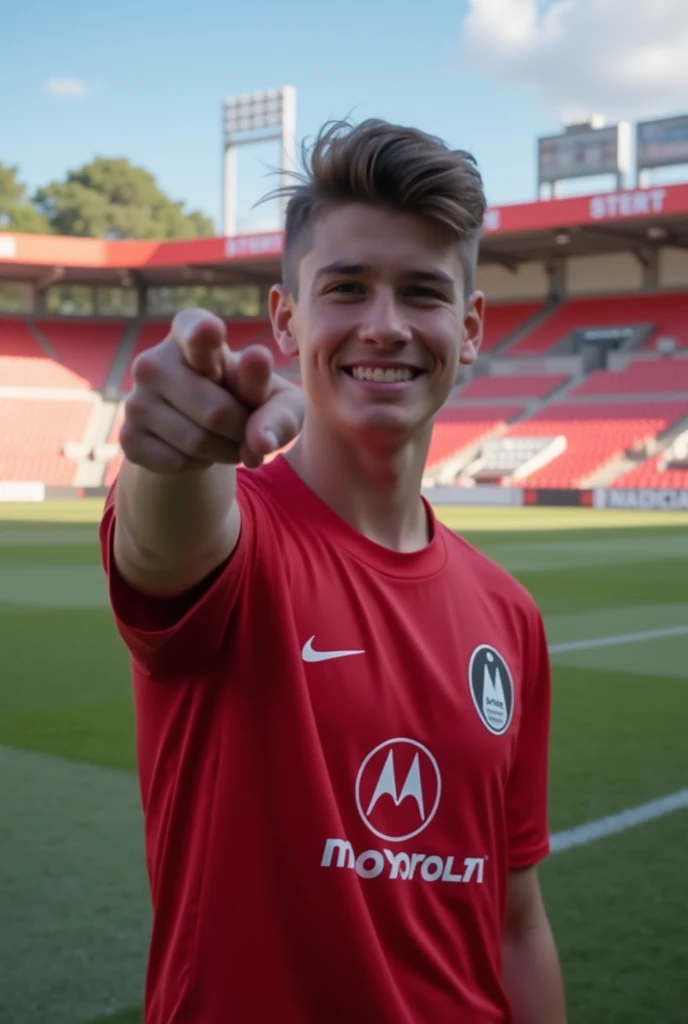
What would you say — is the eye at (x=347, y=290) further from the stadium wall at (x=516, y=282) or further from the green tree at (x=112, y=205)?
the green tree at (x=112, y=205)

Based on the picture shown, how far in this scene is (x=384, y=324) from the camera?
1.93 m

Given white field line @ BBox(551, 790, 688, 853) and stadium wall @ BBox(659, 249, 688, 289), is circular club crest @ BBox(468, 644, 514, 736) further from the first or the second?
stadium wall @ BBox(659, 249, 688, 289)

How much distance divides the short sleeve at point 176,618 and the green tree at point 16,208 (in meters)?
78.7

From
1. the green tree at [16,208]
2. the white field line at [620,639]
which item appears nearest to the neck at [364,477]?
the white field line at [620,639]

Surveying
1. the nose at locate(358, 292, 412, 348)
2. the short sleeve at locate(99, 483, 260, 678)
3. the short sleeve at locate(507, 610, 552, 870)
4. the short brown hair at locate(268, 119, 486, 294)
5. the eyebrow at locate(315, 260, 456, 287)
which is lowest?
the short sleeve at locate(507, 610, 552, 870)

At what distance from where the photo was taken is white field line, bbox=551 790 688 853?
4.87 m

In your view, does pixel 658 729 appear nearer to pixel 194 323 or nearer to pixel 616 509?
pixel 194 323

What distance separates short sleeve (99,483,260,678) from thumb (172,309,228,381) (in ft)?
1.46

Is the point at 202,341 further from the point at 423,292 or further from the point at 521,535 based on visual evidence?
the point at 521,535

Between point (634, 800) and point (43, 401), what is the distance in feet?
141

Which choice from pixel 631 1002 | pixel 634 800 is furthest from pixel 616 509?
pixel 631 1002

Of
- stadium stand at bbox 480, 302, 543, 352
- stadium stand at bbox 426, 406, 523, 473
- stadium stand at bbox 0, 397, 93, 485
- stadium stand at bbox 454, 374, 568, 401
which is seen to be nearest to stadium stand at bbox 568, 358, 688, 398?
stadium stand at bbox 454, 374, 568, 401

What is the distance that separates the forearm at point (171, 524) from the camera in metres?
1.59

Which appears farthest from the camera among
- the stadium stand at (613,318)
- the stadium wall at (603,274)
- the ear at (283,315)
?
the stadium wall at (603,274)
